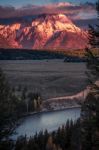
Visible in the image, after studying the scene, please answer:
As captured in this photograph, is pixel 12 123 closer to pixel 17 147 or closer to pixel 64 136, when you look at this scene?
pixel 17 147

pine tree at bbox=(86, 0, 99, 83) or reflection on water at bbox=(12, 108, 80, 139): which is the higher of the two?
pine tree at bbox=(86, 0, 99, 83)

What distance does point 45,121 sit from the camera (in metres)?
71.0

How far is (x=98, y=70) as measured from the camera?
1016 cm

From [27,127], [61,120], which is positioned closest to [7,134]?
[27,127]

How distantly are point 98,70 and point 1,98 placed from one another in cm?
674

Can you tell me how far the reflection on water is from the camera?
62406 millimetres

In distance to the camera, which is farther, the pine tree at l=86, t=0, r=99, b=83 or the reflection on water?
the reflection on water

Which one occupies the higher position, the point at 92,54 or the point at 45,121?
the point at 92,54

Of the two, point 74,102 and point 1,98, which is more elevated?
point 1,98

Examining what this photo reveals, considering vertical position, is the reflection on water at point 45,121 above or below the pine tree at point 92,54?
below

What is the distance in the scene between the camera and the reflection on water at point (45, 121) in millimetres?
62406

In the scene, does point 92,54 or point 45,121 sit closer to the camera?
point 92,54

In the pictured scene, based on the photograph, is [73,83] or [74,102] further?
[73,83]

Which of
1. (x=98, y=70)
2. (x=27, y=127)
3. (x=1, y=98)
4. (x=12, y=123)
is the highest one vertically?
(x=98, y=70)
